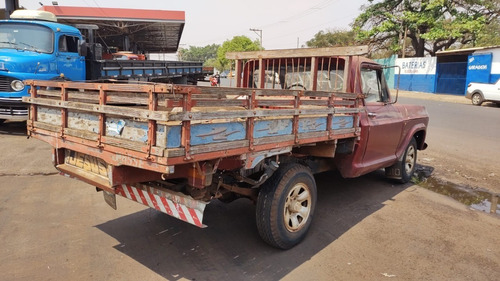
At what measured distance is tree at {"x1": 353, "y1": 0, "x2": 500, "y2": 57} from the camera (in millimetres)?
28781

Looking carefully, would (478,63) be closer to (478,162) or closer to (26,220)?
(478,162)

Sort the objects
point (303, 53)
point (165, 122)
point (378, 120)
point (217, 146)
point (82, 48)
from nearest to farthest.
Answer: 1. point (165, 122)
2. point (217, 146)
3. point (303, 53)
4. point (378, 120)
5. point (82, 48)

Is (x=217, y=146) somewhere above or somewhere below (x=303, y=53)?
below

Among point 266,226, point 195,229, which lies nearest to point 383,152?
point 266,226

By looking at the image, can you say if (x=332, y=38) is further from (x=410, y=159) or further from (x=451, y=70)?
(x=410, y=159)

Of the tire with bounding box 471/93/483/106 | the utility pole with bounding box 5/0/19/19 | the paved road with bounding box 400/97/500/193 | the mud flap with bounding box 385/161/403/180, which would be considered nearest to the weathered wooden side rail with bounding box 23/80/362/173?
the mud flap with bounding box 385/161/403/180

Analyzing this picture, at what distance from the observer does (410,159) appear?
20.5 feet

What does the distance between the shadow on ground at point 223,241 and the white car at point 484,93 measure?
1715cm

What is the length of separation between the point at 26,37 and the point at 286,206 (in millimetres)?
8245

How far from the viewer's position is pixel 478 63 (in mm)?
24500

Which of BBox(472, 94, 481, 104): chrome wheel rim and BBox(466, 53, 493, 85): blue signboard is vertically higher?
BBox(466, 53, 493, 85): blue signboard

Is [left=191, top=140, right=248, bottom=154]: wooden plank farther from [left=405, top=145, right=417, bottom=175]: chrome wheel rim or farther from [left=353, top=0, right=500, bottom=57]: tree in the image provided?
[left=353, top=0, right=500, bottom=57]: tree

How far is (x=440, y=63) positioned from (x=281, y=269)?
29.7 m

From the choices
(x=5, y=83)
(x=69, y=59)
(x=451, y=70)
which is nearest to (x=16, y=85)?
(x=5, y=83)
